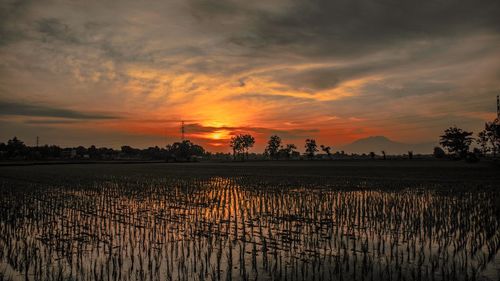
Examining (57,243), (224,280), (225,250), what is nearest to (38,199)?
(57,243)

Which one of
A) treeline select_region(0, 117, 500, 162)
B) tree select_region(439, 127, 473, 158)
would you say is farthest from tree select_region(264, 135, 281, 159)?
tree select_region(439, 127, 473, 158)

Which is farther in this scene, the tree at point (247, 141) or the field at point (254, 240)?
the tree at point (247, 141)

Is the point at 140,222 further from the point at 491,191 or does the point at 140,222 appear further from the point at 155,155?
the point at 155,155

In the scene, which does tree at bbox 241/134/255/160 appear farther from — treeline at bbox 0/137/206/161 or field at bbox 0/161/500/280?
field at bbox 0/161/500/280

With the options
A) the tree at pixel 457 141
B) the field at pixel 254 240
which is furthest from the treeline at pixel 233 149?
the field at pixel 254 240

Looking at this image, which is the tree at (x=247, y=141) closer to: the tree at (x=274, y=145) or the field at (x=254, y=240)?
the tree at (x=274, y=145)

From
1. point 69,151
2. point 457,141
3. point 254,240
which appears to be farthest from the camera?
point 69,151

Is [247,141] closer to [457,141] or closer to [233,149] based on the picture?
[233,149]

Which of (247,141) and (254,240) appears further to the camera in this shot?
(247,141)

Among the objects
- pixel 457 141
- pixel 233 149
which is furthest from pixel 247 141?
pixel 457 141

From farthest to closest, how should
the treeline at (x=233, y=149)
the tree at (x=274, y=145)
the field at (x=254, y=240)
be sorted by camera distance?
the tree at (x=274, y=145) → the treeline at (x=233, y=149) → the field at (x=254, y=240)

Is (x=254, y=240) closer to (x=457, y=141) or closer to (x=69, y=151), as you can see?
(x=457, y=141)

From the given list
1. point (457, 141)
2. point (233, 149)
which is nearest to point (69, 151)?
point (233, 149)

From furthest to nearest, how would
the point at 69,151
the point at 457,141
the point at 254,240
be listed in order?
the point at 69,151
the point at 457,141
the point at 254,240
